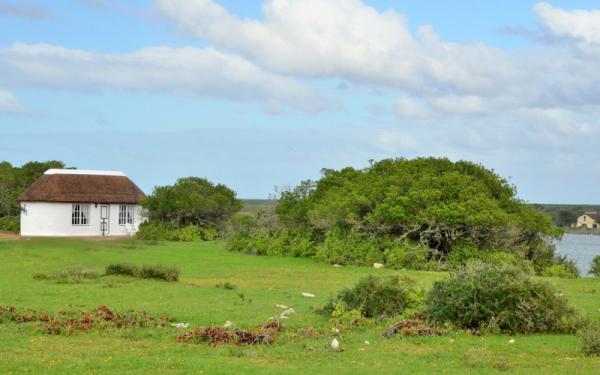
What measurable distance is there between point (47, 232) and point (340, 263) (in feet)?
79.4

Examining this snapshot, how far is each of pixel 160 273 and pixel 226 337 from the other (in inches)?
442

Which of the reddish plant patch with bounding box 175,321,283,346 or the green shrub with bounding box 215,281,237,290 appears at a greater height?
the green shrub with bounding box 215,281,237,290

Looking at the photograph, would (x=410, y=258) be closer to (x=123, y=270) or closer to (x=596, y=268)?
(x=596, y=268)

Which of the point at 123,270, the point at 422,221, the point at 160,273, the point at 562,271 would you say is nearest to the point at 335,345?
the point at 160,273

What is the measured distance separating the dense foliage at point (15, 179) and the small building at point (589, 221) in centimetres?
5611

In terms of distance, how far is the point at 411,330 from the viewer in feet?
50.1

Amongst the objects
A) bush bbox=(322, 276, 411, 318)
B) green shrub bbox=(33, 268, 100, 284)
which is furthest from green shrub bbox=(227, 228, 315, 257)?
bush bbox=(322, 276, 411, 318)

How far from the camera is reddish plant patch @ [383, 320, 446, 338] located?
15.2 m

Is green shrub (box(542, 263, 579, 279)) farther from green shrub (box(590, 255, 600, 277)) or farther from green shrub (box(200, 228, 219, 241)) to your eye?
green shrub (box(200, 228, 219, 241))

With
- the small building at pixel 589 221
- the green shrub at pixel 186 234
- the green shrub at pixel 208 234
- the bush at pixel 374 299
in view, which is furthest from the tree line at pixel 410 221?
the small building at pixel 589 221

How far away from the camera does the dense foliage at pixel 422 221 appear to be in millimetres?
32281

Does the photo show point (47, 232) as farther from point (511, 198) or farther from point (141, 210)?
point (511, 198)

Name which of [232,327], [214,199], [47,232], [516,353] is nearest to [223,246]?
[214,199]

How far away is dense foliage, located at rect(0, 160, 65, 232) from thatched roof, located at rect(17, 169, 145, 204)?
17.3 ft
